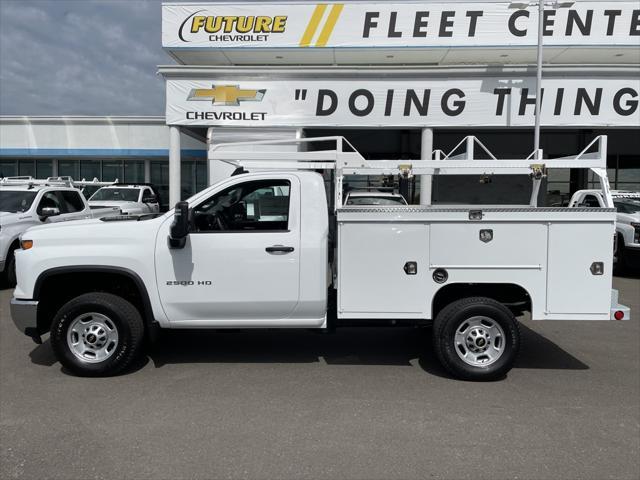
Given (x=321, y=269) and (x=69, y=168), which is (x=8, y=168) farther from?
(x=321, y=269)

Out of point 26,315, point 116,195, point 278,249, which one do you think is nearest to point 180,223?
point 278,249

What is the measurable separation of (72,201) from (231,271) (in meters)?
8.06

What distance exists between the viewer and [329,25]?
1855 cm

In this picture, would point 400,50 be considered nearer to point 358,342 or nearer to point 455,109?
point 455,109

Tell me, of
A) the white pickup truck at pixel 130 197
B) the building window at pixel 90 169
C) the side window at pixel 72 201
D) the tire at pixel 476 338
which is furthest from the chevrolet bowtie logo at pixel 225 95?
the building window at pixel 90 169

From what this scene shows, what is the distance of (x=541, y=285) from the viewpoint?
4.93 meters

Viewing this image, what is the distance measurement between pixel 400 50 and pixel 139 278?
52.6 ft

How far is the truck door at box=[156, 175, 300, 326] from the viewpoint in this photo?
5.01 meters

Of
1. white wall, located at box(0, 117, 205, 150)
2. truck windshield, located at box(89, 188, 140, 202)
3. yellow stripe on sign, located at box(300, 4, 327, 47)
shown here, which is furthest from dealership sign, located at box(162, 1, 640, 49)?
white wall, located at box(0, 117, 205, 150)

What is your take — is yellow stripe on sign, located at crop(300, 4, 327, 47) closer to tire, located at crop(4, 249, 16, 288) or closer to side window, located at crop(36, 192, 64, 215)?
side window, located at crop(36, 192, 64, 215)

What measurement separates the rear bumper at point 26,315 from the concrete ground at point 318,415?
1.66ft

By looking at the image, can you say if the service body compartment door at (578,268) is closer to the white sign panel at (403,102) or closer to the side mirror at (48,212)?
the side mirror at (48,212)

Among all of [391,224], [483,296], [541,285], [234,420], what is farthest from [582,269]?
[234,420]

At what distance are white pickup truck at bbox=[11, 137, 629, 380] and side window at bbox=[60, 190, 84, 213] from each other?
6.80 meters
